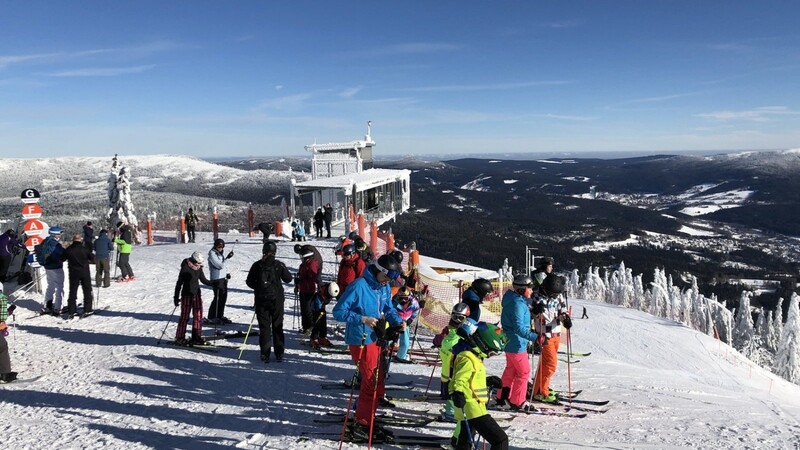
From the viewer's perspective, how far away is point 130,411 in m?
6.57

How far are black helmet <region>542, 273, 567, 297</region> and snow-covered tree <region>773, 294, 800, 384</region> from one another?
44.5 meters

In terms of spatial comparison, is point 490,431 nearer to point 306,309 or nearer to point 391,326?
point 391,326

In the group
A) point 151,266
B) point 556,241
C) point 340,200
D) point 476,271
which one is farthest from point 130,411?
point 556,241

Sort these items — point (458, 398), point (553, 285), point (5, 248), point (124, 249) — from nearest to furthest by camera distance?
1. point (458, 398)
2. point (553, 285)
3. point (5, 248)
4. point (124, 249)

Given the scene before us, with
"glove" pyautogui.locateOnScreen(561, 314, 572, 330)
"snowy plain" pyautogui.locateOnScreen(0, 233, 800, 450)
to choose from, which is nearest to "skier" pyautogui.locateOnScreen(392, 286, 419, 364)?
"snowy plain" pyautogui.locateOnScreen(0, 233, 800, 450)

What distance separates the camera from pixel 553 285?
6.59 m

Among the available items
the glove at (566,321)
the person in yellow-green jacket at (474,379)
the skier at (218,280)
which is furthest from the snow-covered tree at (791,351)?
the person in yellow-green jacket at (474,379)

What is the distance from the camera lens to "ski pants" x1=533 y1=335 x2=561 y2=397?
672 cm

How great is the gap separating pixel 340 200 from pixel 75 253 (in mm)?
20722

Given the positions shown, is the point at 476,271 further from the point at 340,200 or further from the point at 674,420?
the point at 674,420

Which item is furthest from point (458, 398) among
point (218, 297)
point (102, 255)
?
point (102, 255)

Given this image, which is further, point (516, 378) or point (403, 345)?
point (403, 345)

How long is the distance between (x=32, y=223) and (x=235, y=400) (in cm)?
693

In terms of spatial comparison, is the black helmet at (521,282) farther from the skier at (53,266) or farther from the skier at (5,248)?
the skier at (5,248)
